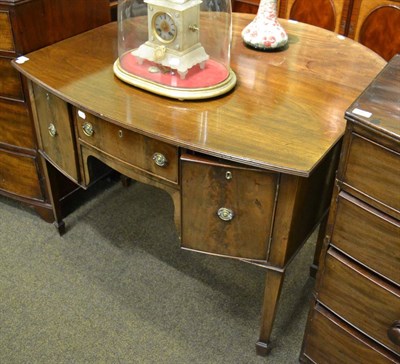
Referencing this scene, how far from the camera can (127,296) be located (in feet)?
5.07

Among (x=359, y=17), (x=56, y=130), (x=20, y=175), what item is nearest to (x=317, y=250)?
(x=56, y=130)

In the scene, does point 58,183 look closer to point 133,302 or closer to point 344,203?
point 133,302

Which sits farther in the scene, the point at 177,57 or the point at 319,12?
the point at 319,12

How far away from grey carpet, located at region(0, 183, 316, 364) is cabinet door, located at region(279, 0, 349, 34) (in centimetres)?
107

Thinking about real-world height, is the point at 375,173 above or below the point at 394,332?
above

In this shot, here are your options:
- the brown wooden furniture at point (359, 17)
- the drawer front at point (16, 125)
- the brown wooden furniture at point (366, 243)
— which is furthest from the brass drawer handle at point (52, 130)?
the brown wooden furniture at point (359, 17)

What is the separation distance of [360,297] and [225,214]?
0.33 meters

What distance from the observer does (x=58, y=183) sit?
1.74m

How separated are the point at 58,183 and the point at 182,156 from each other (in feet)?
2.69

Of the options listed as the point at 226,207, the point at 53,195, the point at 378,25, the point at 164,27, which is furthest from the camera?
the point at 378,25

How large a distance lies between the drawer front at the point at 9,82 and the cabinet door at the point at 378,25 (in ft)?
4.79

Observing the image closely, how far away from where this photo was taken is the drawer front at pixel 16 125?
156 centimetres

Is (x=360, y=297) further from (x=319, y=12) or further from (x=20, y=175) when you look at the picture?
(x=319, y=12)

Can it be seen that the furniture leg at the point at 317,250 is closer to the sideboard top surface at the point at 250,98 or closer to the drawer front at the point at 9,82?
the sideboard top surface at the point at 250,98
